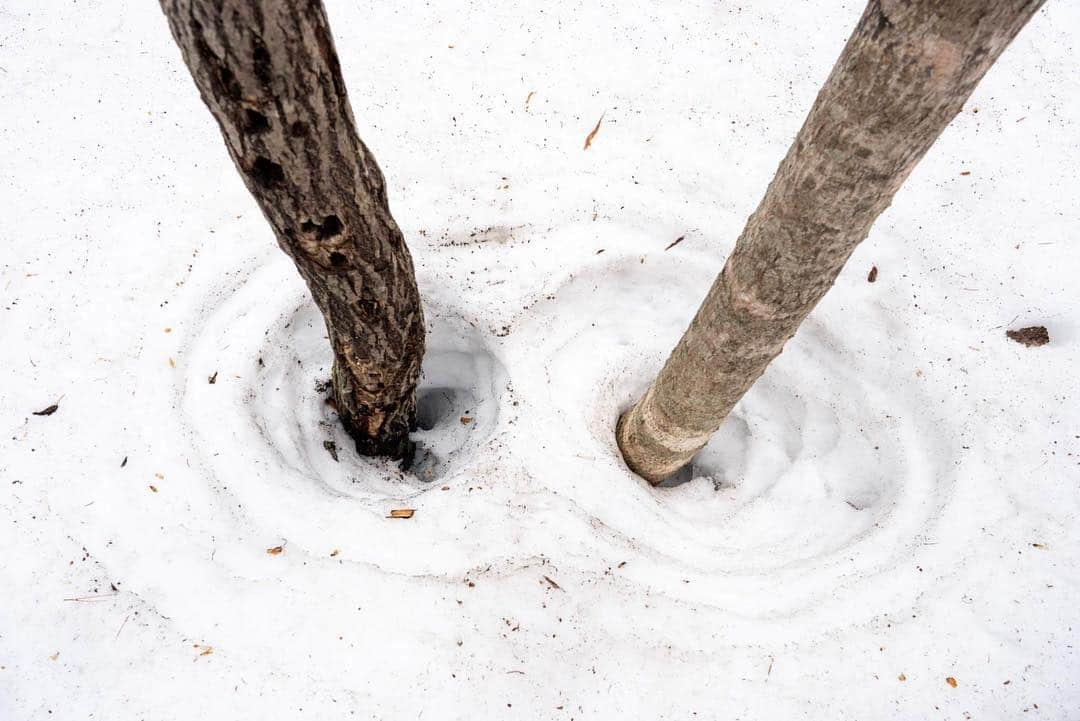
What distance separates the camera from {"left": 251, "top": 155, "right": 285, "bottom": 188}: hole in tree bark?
1.48 meters

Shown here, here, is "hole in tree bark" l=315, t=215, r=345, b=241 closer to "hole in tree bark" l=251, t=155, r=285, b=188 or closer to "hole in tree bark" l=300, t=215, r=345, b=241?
"hole in tree bark" l=300, t=215, r=345, b=241

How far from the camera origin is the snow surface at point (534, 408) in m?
2.15

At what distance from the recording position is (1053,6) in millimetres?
3943

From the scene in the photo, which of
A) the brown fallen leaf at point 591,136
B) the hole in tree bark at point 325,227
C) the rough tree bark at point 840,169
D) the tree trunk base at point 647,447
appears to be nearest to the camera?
the rough tree bark at point 840,169

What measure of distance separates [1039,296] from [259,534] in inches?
141

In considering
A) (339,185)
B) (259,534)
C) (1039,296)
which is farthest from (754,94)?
(259,534)

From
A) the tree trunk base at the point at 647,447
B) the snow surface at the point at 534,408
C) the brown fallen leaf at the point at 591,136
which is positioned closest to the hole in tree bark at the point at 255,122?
the snow surface at the point at 534,408

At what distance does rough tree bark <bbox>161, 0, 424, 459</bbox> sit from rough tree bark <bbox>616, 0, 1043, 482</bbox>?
3.30 ft

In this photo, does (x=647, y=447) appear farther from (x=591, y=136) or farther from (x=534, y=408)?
(x=591, y=136)

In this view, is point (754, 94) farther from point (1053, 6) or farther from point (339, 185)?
point (339, 185)

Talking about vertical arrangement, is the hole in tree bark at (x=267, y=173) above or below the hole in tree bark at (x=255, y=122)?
below

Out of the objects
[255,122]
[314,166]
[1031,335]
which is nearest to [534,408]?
[314,166]

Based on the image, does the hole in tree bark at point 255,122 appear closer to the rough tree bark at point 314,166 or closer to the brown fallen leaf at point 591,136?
the rough tree bark at point 314,166

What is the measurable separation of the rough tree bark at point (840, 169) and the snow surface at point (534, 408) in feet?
2.61
